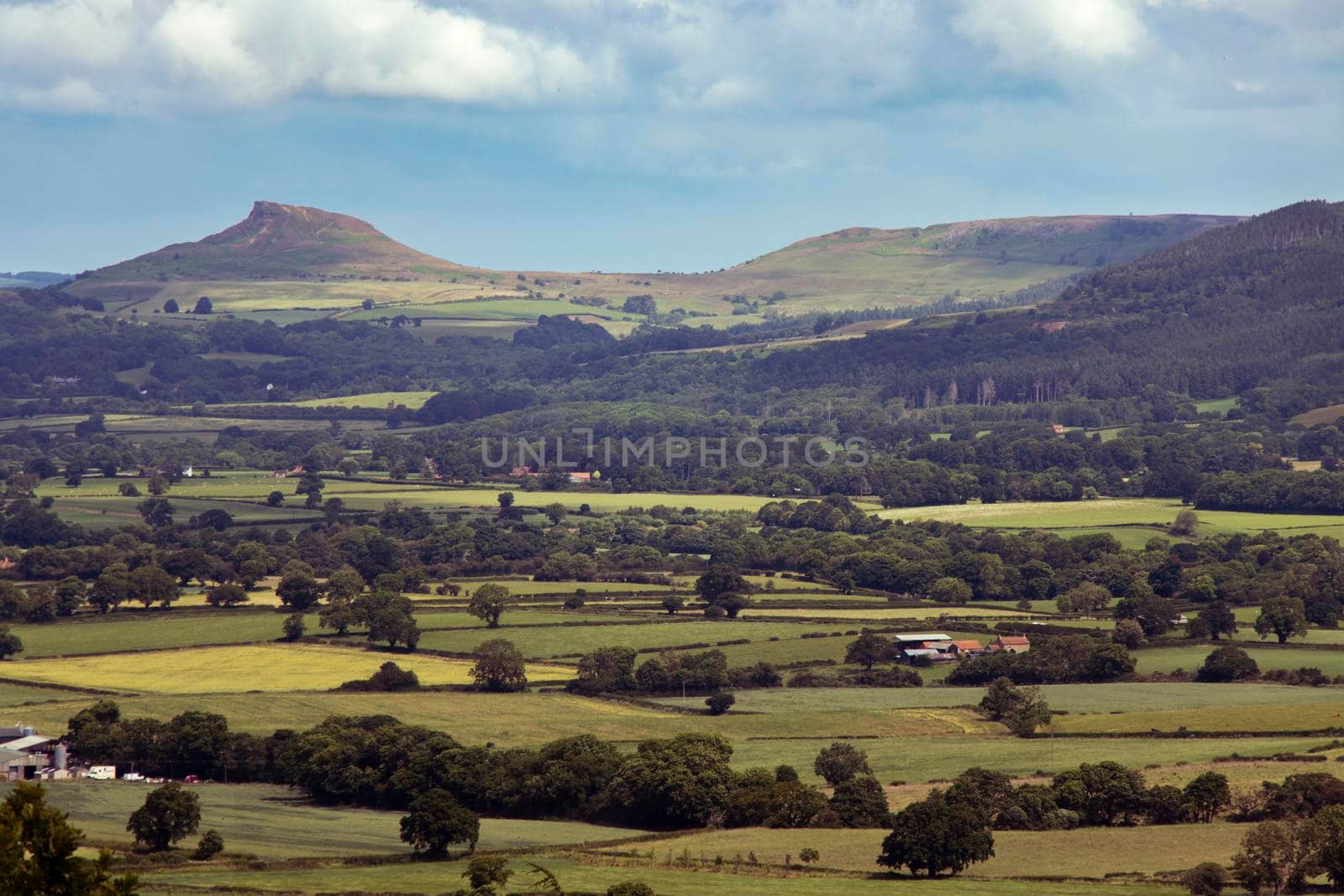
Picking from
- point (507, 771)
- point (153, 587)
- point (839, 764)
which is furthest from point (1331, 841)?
point (153, 587)

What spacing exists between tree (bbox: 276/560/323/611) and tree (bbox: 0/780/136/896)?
6937cm

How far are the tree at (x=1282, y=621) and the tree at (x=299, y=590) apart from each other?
50255 mm

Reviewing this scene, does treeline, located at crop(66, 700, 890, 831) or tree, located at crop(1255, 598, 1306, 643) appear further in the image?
tree, located at crop(1255, 598, 1306, 643)

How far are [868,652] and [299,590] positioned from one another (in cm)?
3414

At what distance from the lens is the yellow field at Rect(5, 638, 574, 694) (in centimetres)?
8175

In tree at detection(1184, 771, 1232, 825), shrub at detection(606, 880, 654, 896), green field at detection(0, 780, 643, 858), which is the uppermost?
shrub at detection(606, 880, 654, 896)

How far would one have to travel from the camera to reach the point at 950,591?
354ft

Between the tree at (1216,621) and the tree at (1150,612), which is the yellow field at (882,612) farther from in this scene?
the tree at (1216,621)

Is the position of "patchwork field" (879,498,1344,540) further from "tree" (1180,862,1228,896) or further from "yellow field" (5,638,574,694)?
"tree" (1180,862,1228,896)

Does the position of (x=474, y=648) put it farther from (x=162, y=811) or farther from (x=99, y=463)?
(x=99, y=463)

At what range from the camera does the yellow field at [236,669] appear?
81.8 m

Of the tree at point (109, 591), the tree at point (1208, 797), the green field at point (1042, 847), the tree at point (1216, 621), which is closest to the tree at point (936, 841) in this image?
the green field at point (1042, 847)

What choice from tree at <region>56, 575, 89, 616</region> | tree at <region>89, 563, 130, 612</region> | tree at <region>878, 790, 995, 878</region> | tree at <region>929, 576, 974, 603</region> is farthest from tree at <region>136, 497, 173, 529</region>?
tree at <region>878, 790, 995, 878</region>

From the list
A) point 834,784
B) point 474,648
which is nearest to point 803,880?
point 834,784
